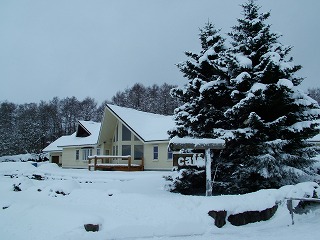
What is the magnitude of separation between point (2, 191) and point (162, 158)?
43.7ft

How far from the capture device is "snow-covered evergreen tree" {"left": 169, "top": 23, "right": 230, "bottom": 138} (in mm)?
12312

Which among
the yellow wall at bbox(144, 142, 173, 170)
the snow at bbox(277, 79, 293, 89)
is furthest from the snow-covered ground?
the yellow wall at bbox(144, 142, 173, 170)

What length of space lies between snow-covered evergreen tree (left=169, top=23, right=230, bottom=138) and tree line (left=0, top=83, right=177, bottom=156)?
43357 millimetres

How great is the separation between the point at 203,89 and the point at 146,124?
649 inches

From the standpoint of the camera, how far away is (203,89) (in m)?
11.9

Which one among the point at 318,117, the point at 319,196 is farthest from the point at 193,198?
the point at 318,117

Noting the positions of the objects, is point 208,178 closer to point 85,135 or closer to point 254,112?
point 254,112

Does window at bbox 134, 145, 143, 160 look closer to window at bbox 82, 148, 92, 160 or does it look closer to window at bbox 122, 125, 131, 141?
window at bbox 122, 125, 131, 141

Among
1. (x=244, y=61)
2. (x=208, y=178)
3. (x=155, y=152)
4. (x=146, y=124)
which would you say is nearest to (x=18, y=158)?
(x=146, y=124)

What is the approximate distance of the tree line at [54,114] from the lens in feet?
187

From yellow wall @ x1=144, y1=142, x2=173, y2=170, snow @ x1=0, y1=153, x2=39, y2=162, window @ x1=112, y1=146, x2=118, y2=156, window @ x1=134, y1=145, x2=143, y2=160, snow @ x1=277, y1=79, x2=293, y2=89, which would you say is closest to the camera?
snow @ x1=277, y1=79, x2=293, y2=89

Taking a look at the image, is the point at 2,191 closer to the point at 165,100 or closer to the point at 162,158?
the point at 162,158

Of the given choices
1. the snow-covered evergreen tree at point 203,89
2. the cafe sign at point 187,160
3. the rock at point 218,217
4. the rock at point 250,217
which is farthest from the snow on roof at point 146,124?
the rock at point 218,217

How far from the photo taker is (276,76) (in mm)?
11352
